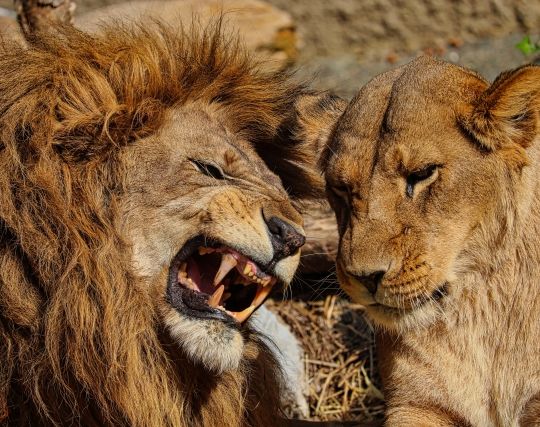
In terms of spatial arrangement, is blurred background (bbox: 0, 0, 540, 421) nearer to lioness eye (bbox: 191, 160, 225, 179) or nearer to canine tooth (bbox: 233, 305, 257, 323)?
lioness eye (bbox: 191, 160, 225, 179)

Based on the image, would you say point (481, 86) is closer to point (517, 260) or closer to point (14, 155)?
point (517, 260)

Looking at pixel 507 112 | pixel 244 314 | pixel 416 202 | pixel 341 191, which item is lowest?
pixel 244 314

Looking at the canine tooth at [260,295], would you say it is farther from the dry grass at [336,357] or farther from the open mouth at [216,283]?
the dry grass at [336,357]

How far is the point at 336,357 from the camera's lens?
452 centimetres

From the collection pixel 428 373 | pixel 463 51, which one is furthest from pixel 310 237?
pixel 463 51

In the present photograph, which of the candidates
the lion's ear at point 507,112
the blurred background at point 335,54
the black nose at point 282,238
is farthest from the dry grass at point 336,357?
the lion's ear at point 507,112

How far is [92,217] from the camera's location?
3.10m

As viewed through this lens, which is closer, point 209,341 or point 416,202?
point 209,341

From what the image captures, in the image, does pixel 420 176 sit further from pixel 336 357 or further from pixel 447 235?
pixel 336 357

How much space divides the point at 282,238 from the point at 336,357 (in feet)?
5.30

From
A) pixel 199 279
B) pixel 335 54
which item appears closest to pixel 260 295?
pixel 199 279

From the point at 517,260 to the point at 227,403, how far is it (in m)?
0.97

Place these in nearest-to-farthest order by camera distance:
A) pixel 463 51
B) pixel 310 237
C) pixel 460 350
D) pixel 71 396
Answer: pixel 71 396 → pixel 460 350 → pixel 310 237 → pixel 463 51

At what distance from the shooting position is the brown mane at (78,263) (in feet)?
9.92
